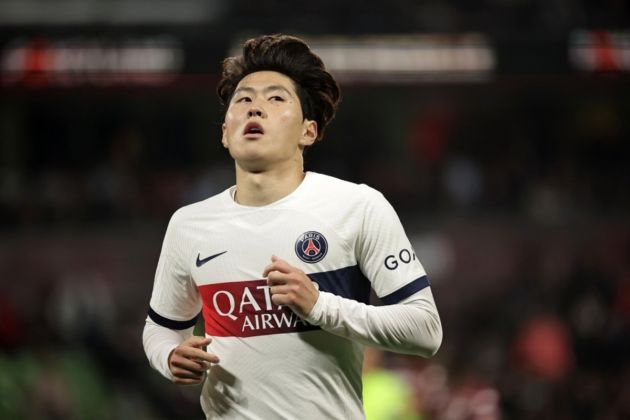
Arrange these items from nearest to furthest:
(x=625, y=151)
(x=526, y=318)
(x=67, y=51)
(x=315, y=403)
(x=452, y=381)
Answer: (x=315, y=403) → (x=452, y=381) → (x=526, y=318) → (x=67, y=51) → (x=625, y=151)

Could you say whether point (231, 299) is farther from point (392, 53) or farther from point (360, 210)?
point (392, 53)

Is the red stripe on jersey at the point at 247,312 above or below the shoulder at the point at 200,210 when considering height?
below

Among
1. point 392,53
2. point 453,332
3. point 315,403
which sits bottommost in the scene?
point 453,332

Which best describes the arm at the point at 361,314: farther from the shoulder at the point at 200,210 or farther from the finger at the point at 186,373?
the shoulder at the point at 200,210

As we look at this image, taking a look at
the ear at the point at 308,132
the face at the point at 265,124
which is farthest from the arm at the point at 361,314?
the ear at the point at 308,132

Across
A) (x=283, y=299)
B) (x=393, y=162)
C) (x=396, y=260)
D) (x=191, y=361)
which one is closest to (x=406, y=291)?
(x=396, y=260)

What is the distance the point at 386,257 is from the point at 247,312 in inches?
17.1

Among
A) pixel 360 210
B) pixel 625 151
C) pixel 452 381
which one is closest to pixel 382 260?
pixel 360 210

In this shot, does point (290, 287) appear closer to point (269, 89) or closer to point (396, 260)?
point (396, 260)

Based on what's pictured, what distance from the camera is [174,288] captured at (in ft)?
11.3

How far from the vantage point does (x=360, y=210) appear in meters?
3.24

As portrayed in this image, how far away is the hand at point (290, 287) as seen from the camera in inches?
118

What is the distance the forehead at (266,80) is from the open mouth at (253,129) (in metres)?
0.15

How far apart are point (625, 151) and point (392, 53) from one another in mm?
3536
